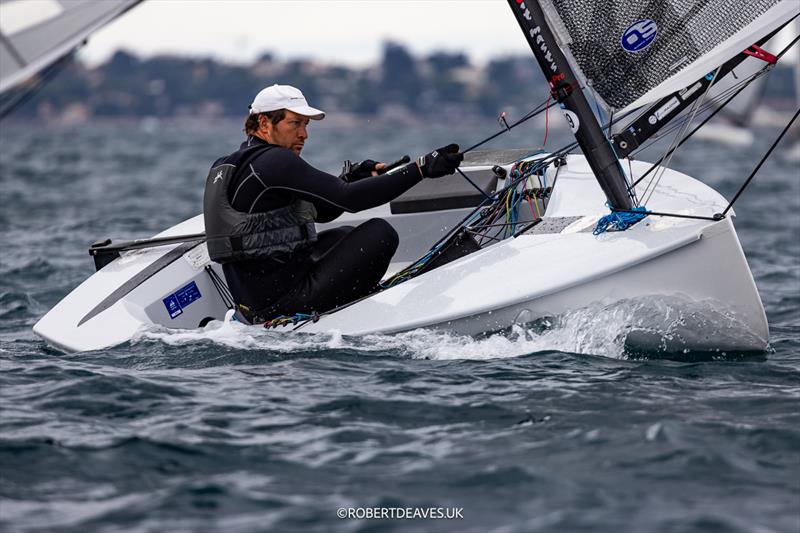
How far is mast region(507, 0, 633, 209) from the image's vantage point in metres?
4.02

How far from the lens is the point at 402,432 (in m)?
3.21

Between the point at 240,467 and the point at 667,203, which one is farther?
the point at 667,203

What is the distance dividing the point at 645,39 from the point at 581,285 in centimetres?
87

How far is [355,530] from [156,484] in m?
0.57

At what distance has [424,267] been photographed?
447 centimetres

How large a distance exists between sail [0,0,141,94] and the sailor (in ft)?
2.08

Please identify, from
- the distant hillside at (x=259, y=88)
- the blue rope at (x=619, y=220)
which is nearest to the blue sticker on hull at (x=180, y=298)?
the blue rope at (x=619, y=220)

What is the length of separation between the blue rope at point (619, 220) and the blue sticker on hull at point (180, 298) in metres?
1.71

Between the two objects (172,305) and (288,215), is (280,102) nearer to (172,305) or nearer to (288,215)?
(288,215)

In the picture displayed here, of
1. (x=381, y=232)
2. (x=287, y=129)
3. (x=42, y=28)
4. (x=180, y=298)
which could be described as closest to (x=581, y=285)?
(x=381, y=232)

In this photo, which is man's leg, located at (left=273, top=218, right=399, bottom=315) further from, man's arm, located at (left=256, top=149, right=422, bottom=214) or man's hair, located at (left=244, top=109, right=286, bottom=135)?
man's hair, located at (left=244, top=109, right=286, bottom=135)

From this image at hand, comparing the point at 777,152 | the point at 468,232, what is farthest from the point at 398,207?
the point at 777,152

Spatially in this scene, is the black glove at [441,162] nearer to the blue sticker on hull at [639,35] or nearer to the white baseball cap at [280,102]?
the white baseball cap at [280,102]

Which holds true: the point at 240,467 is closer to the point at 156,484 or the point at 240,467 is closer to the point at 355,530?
the point at 156,484
